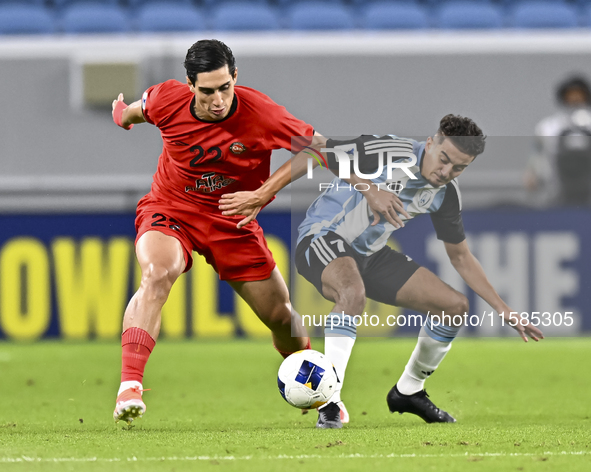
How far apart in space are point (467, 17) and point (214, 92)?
322 inches

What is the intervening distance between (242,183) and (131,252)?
4.35 meters

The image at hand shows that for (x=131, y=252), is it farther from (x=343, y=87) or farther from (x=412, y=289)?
(x=412, y=289)

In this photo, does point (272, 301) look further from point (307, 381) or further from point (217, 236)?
point (307, 381)

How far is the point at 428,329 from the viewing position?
5363 millimetres

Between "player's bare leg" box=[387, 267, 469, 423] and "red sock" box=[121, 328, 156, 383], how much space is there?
1473 millimetres

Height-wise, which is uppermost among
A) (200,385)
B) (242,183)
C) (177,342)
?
(242,183)

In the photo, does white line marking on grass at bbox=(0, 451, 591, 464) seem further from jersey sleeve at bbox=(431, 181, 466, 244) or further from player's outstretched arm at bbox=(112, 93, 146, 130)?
player's outstretched arm at bbox=(112, 93, 146, 130)

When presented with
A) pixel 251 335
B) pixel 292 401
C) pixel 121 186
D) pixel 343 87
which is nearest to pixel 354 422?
pixel 292 401

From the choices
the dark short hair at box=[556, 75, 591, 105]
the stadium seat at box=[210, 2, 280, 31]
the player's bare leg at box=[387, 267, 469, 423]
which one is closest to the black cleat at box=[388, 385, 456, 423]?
the player's bare leg at box=[387, 267, 469, 423]

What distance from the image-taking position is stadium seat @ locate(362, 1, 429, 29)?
12.2m

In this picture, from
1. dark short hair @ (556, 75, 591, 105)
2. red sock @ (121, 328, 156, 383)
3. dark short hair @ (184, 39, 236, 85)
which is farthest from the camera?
dark short hair @ (556, 75, 591, 105)

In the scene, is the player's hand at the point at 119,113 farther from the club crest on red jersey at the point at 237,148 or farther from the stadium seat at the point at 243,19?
the stadium seat at the point at 243,19

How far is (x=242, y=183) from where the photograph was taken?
520 centimetres

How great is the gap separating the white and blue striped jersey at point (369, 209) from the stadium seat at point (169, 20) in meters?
7.13
